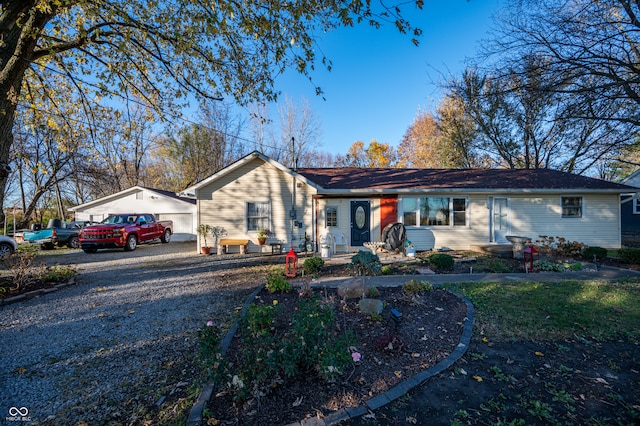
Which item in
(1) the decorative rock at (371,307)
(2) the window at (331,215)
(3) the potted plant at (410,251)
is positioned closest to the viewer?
(1) the decorative rock at (371,307)

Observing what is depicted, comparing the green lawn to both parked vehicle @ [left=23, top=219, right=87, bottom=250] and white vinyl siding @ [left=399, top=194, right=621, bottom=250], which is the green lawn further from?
parked vehicle @ [left=23, top=219, right=87, bottom=250]

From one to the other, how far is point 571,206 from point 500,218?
319cm

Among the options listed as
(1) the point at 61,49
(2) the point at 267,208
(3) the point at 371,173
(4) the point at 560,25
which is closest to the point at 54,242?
(2) the point at 267,208

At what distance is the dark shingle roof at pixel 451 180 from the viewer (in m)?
12.1

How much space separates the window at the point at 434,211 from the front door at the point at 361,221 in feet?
5.20

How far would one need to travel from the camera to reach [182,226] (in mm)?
18609

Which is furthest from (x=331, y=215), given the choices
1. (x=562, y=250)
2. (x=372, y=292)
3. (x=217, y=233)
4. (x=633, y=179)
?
(x=633, y=179)

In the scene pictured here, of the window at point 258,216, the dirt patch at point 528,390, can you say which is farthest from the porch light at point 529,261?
the window at point 258,216

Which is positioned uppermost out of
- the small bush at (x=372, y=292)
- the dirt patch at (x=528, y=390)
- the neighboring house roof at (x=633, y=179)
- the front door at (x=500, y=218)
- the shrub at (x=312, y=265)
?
the neighboring house roof at (x=633, y=179)

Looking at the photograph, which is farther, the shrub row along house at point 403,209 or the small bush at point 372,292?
the shrub row along house at point 403,209

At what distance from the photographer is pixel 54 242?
1517cm

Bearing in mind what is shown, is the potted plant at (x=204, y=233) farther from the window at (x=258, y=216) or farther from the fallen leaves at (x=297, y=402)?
the fallen leaves at (x=297, y=402)

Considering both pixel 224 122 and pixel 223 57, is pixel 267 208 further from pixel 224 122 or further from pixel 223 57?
pixel 224 122

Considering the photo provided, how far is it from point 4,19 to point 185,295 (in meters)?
5.74
